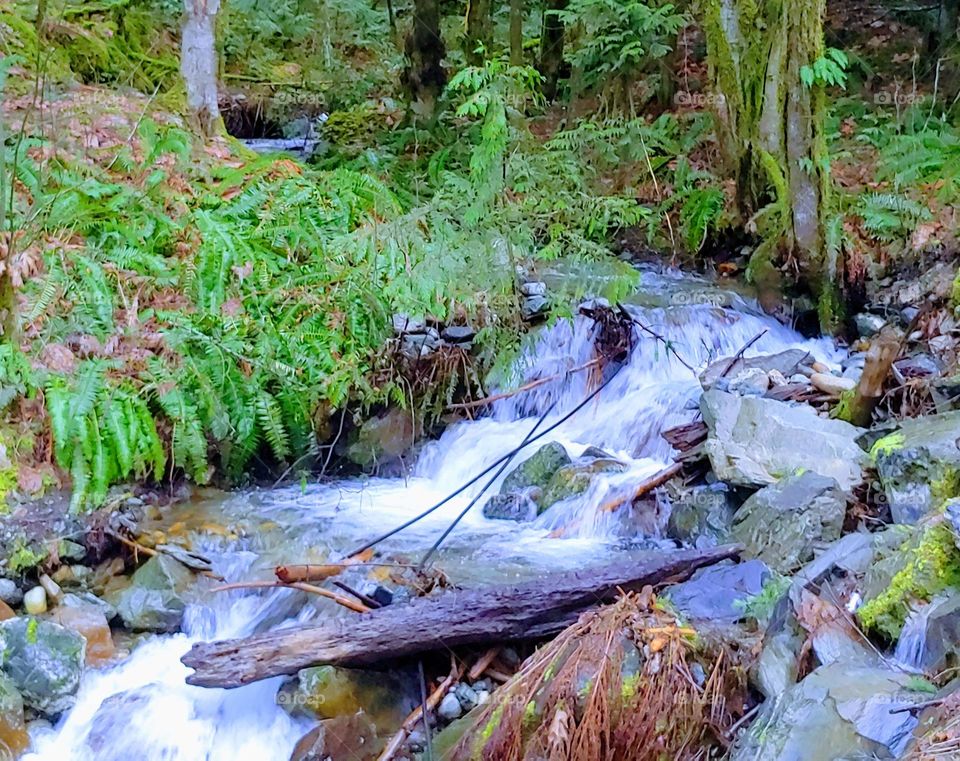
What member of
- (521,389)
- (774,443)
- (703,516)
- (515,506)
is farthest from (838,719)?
(521,389)

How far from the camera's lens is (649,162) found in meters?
9.94

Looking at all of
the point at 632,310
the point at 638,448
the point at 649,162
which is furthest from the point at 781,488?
the point at 649,162

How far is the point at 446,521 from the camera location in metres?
5.57

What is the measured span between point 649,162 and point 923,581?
7.73 metres

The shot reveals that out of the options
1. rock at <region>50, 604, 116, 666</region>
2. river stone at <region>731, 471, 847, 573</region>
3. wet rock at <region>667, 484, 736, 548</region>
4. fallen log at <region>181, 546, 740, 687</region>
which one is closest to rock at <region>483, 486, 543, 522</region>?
wet rock at <region>667, 484, 736, 548</region>

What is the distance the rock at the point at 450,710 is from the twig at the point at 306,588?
1.96 feet

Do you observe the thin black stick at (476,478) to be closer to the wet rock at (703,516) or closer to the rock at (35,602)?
the wet rock at (703,516)

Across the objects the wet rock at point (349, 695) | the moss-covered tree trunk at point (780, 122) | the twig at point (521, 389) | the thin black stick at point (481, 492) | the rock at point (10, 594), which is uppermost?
the moss-covered tree trunk at point (780, 122)

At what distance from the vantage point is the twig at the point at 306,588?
13.7ft

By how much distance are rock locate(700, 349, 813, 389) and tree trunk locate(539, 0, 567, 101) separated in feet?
25.8

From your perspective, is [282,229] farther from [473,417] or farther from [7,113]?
[7,113]

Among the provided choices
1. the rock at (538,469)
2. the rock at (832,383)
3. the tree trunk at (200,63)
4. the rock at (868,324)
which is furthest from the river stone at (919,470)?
the tree trunk at (200,63)

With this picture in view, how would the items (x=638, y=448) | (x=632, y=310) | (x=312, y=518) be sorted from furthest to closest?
(x=632, y=310)
(x=638, y=448)
(x=312, y=518)

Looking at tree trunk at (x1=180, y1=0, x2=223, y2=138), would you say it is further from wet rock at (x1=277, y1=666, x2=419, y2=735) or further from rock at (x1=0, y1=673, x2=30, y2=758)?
wet rock at (x1=277, y1=666, x2=419, y2=735)
